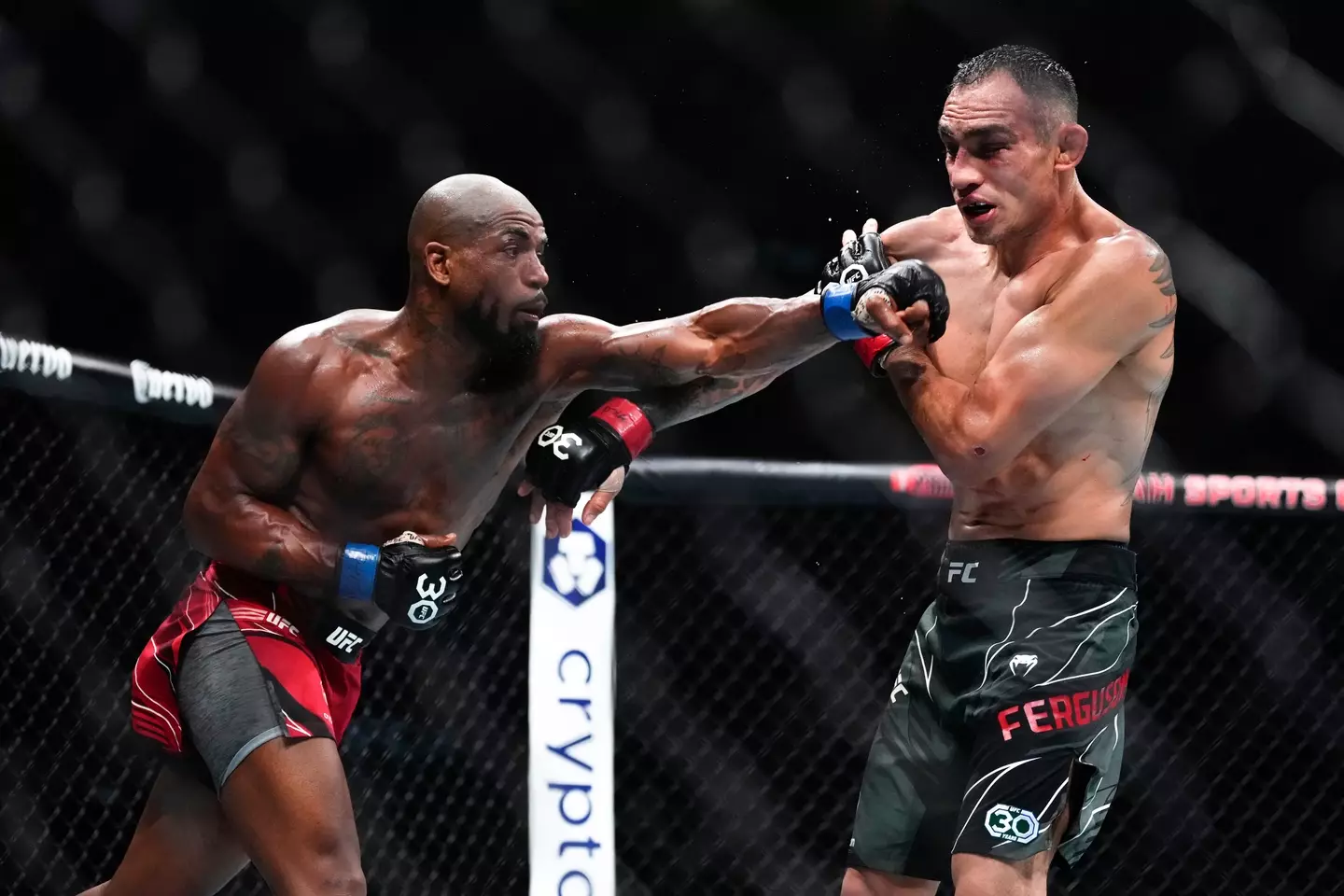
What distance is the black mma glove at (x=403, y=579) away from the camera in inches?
78.0

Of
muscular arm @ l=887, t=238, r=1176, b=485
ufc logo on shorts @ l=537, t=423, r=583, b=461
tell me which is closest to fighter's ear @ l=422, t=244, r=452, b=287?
ufc logo on shorts @ l=537, t=423, r=583, b=461

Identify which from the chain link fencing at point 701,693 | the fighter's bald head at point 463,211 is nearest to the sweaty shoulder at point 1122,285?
the fighter's bald head at point 463,211

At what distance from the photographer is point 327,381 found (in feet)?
6.79

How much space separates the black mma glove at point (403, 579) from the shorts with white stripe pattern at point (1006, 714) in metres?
0.58

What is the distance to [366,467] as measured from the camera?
2076 millimetres

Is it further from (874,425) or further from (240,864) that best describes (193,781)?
(874,425)

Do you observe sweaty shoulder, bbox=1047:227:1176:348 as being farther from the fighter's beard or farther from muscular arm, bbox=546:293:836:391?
the fighter's beard

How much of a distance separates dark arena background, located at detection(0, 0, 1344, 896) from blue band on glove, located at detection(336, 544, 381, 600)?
0.80m

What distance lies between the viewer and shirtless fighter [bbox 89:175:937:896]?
2004 mm

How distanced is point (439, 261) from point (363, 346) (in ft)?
0.51

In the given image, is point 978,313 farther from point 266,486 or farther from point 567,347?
point 266,486

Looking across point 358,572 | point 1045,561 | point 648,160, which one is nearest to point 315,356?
point 358,572

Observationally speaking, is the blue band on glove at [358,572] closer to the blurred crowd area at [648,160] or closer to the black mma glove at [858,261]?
the black mma glove at [858,261]

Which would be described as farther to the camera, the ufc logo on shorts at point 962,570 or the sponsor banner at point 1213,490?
the sponsor banner at point 1213,490
